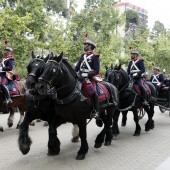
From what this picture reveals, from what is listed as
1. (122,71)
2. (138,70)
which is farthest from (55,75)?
(138,70)

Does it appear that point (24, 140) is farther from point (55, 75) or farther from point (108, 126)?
point (108, 126)

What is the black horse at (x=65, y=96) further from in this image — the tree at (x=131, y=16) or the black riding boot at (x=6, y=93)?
the tree at (x=131, y=16)

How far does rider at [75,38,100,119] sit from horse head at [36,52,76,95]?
42 cm

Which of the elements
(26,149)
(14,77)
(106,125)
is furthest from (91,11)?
(26,149)

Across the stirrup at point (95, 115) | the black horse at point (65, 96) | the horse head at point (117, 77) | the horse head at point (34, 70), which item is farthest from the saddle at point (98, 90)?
the horse head at point (34, 70)

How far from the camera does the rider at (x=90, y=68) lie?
688cm

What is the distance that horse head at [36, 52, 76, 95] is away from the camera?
578cm

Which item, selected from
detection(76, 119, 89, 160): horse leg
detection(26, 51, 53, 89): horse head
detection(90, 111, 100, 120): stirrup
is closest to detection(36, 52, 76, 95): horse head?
detection(26, 51, 53, 89): horse head

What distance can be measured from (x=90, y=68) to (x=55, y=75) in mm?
1400

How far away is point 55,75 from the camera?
19.8 ft

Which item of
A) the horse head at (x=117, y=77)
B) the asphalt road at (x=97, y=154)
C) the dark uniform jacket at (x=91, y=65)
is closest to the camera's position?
the asphalt road at (x=97, y=154)

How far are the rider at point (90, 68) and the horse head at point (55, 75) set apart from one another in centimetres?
42

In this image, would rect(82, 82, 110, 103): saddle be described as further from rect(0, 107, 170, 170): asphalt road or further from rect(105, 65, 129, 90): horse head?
rect(0, 107, 170, 170): asphalt road

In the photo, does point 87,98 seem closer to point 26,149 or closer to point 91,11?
point 26,149
